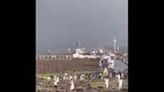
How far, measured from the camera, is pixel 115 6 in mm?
1263

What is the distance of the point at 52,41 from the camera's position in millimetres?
1242

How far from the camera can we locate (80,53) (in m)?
1.22

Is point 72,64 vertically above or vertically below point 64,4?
below
